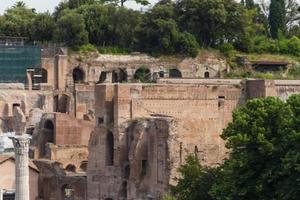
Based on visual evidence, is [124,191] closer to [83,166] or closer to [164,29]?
[83,166]

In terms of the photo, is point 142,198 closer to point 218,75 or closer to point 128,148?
point 128,148

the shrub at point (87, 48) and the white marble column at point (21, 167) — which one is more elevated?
the shrub at point (87, 48)

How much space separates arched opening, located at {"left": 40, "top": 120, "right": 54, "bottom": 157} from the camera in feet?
189

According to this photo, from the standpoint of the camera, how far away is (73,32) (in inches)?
2699

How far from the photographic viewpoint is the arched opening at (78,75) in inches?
2670

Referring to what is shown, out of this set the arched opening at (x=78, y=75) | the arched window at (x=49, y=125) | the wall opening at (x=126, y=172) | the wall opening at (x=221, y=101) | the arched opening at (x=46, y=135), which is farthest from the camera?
the arched opening at (x=78, y=75)

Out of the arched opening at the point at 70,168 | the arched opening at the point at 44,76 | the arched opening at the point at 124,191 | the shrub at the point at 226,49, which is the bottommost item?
the arched opening at the point at 124,191

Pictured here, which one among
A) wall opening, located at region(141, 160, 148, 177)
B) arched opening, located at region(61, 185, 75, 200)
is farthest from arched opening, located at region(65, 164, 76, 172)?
wall opening, located at region(141, 160, 148, 177)

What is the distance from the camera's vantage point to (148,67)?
6775cm

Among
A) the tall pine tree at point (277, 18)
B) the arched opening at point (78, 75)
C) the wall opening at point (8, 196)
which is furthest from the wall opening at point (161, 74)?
the wall opening at point (8, 196)

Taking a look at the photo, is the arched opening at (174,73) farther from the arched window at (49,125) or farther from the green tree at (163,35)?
the arched window at (49,125)

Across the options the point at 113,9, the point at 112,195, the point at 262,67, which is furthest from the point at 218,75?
the point at 112,195

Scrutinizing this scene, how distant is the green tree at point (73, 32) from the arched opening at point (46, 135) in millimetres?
10851

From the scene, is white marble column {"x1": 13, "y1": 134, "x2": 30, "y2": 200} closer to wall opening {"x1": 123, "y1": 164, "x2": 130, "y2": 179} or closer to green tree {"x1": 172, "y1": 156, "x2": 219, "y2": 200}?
green tree {"x1": 172, "y1": 156, "x2": 219, "y2": 200}
